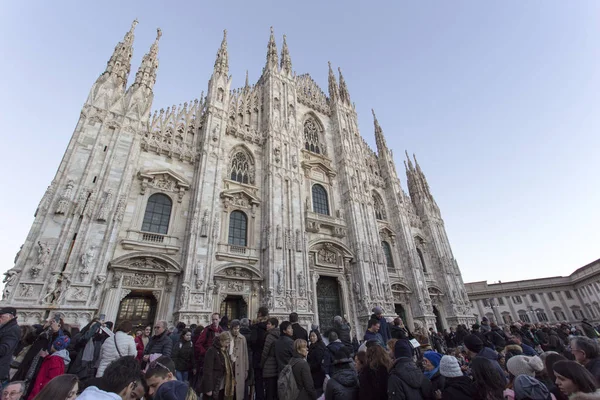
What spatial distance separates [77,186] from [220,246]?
692cm

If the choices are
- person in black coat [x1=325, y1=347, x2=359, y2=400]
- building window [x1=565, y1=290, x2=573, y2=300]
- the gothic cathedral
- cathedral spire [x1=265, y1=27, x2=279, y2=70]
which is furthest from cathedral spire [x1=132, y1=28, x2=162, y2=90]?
building window [x1=565, y1=290, x2=573, y2=300]

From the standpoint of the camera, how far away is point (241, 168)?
745 inches

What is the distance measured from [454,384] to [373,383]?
3.05 feet

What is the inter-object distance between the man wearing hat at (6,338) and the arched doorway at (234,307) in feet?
34.7

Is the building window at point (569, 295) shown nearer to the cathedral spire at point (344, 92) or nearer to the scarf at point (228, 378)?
the cathedral spire at point (344, 92)

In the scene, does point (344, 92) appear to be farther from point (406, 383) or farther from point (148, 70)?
point (406, 383)

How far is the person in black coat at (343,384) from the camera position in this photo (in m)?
3.59

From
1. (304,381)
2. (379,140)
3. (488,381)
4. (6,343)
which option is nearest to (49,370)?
(6,343)

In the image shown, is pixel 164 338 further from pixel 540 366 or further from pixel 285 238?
pixel 285 238

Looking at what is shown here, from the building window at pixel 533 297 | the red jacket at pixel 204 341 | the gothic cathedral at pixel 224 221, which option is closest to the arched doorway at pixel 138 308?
the gothic cathedral at pixel 224 221

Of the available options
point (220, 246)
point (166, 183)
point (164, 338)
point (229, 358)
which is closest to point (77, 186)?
point (166, 183)

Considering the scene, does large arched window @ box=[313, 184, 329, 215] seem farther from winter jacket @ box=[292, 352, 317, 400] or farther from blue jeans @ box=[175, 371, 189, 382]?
winter jacket @ box=[292, 352, 317, 400]

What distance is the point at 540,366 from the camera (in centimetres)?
357

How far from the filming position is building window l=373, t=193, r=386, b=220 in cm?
2492
